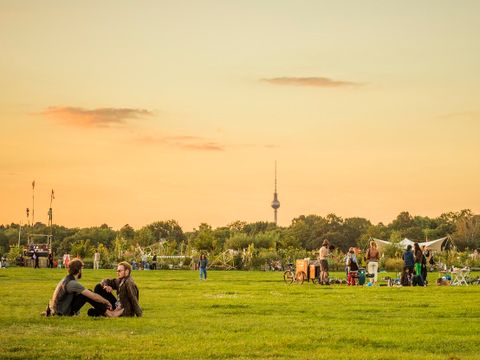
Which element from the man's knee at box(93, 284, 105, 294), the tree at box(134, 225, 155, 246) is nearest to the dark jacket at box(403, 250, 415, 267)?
the man's knee at box(93, 284, 105, 294)

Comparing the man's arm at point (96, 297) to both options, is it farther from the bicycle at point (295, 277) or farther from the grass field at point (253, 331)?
the bicycle at point (295, 277)

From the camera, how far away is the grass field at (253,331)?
14094mm

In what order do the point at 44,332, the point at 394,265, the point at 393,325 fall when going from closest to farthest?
the point at 44,332 < the point at 393,325 < the point at 394,265

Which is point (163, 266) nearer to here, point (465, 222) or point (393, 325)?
point (393, 325)

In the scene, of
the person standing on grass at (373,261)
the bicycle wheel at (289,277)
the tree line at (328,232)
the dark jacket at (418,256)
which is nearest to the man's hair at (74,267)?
the person standing on grass at (373,261)

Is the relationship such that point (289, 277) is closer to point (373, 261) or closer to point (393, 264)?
point (373, 261)

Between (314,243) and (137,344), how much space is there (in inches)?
5948

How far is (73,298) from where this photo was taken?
20.0 meters

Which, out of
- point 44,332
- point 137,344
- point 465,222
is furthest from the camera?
point 465,222

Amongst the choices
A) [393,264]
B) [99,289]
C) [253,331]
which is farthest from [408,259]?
[393,264]

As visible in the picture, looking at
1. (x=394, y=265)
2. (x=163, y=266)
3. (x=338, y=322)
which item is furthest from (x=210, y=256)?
(x=338, y=322)

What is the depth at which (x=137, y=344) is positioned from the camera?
14.9 meters

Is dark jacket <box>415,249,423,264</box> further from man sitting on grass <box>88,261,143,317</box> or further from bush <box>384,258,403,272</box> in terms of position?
bush <box>384,258,403,272</box>

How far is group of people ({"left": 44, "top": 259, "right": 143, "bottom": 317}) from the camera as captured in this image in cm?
1978
